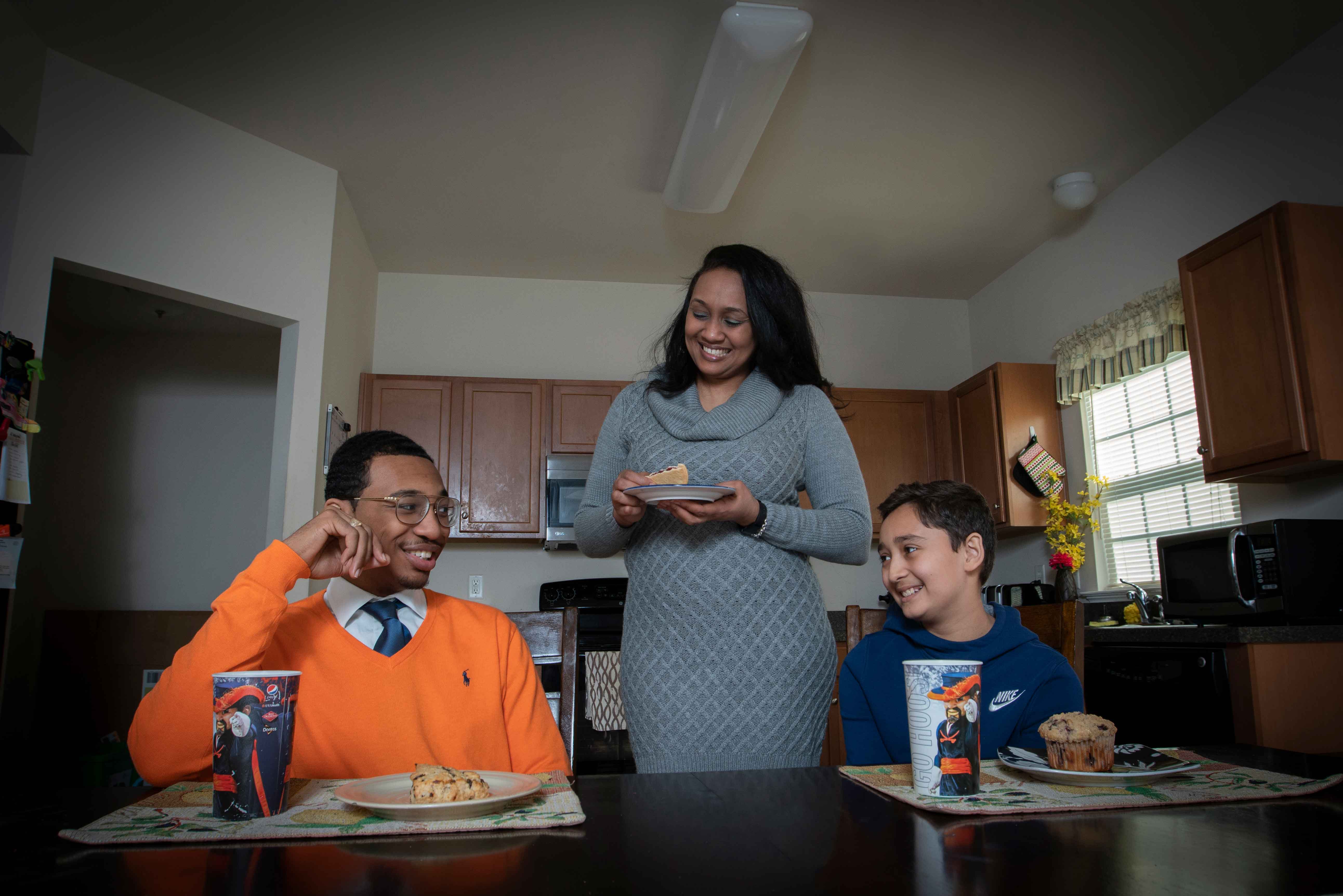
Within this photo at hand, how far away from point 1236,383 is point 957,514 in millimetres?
2010

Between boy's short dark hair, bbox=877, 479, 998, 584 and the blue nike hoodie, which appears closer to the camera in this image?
the blue nike hoodie

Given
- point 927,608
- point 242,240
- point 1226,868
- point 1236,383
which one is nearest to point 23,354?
point 242,240

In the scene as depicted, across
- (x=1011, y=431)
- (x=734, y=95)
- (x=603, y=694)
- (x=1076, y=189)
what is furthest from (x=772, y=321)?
(x=1011, y=431)

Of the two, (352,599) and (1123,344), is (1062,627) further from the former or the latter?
(1123,344)

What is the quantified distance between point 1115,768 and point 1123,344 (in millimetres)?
3251

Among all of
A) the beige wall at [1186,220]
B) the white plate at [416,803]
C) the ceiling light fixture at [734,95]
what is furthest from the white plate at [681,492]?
the beige wall at [1186,220]

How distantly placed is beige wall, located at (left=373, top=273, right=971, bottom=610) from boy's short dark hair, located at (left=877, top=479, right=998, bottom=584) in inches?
129

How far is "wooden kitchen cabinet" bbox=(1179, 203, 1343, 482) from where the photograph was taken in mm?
2578

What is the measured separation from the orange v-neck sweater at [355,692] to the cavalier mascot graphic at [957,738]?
1.67 feet

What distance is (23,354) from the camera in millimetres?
2623

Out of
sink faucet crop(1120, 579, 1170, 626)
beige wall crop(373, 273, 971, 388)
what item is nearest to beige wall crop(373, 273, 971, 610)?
beige wall crop(373, 273, 971, 388)

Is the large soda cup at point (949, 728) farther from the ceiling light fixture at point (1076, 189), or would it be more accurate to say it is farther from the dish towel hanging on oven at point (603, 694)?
the ceiling light fixture at point (1076, 189)

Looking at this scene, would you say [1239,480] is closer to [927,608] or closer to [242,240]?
[927,608]

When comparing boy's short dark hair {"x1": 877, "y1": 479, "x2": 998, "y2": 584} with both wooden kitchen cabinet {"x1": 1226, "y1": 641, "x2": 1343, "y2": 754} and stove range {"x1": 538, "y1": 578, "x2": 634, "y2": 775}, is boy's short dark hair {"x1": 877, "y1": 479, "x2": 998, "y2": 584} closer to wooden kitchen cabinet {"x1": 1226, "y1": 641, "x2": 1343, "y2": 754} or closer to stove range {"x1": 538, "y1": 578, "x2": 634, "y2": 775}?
wooden kitchen cabinet {"x1": 1226, "y1": 641, "x2": 1343, "y2": 754}
